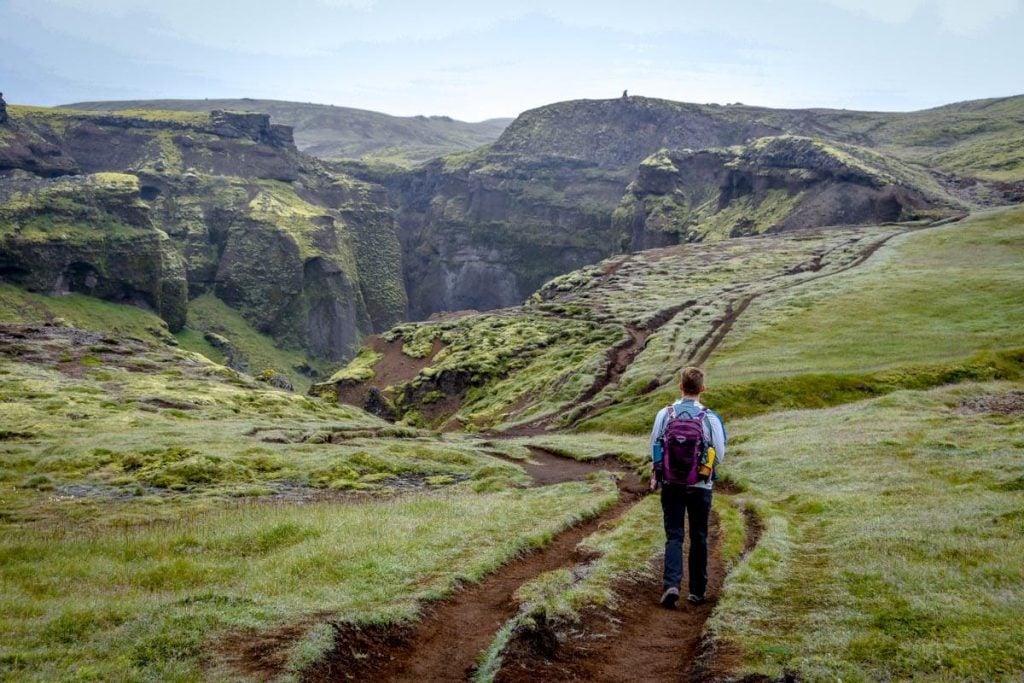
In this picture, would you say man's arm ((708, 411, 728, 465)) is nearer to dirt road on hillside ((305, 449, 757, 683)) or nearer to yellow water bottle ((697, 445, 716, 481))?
yellow water bottle ((697, 445, 716, 481))

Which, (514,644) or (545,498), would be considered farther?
(545,498)

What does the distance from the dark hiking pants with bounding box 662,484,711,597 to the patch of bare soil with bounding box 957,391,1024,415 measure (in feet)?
89.4

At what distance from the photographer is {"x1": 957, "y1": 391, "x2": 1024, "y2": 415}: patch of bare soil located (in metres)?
35.8

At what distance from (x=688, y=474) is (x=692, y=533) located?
138cm

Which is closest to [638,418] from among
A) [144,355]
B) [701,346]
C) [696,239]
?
[701,346]

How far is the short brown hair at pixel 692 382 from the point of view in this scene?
15.2 meters

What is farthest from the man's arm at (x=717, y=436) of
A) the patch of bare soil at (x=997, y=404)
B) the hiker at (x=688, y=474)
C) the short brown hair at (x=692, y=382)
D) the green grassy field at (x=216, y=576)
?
the patch of bare soil at (x=997, y=404)

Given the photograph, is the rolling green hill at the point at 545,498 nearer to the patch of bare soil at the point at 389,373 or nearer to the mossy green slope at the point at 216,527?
the mossy green slope at the point at 216,527

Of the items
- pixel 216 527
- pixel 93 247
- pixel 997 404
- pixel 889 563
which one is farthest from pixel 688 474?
pixel 93 247

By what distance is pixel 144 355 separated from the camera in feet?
273

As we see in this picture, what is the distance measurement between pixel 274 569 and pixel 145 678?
18.5 ft

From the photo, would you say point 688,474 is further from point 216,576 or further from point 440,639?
point 216,576

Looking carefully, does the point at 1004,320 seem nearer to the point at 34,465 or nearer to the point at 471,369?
the point at 471,369

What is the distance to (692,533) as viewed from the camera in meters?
15.2
